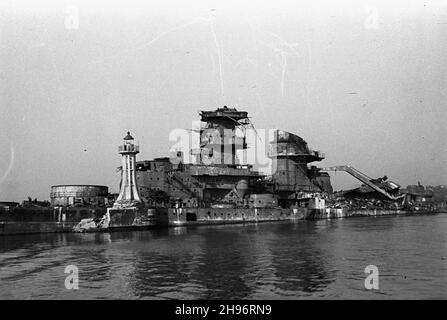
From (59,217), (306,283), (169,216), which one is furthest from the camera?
(169,216)

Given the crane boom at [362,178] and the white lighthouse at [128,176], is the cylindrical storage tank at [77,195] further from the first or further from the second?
the crane boom at [362,178]

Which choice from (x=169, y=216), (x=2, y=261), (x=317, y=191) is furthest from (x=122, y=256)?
(x=317, y=191)

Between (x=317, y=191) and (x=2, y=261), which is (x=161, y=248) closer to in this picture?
(x=2, y=261)

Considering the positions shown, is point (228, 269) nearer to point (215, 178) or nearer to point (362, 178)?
point (215, 178)

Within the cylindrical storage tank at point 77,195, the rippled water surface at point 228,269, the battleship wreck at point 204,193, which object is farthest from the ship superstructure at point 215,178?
the rippled water surface at point 228,269

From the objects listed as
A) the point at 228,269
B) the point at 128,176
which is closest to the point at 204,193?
the point at 128,176

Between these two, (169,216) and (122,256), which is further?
(169,216)
